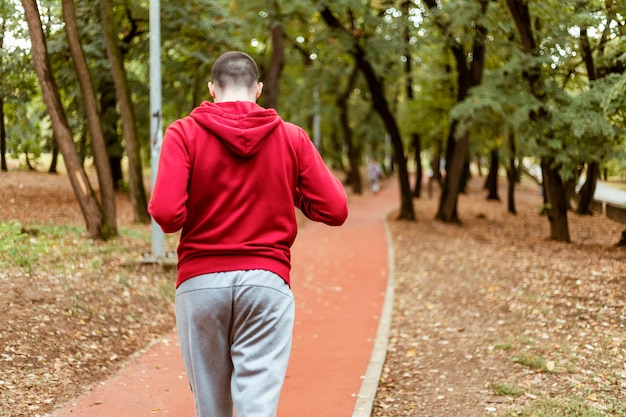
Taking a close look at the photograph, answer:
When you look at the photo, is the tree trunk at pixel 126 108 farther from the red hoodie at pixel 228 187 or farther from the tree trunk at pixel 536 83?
the red hoodie at pixel 228 187

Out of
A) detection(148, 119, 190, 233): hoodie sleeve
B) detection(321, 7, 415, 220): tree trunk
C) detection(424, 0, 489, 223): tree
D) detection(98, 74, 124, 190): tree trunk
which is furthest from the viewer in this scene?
detection(321, 7, 415, 220): tree trunk

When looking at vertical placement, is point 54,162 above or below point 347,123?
below

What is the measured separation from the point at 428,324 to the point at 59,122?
6.32 metres

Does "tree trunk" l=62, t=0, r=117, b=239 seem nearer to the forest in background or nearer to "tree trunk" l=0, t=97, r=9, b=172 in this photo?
the forest in background

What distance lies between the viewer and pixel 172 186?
9.68 feet

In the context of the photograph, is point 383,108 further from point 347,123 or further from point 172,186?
point 172,186

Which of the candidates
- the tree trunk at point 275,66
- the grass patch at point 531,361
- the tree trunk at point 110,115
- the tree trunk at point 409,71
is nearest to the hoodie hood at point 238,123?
the grass patch at point 531,361

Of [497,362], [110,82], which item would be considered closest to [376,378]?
[497,362]

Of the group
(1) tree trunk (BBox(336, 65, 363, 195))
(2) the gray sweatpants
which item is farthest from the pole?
(1) tree trunk (BBox(336, 65, 363, 195))

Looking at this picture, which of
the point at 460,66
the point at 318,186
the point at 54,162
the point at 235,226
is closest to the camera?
the point at 235,226

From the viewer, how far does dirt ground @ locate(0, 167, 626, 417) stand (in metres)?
5.95

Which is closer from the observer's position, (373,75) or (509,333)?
(509,333)

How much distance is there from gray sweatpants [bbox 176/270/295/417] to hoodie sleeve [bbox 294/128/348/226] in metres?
0.37

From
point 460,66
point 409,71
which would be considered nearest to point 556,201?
point 460,66
